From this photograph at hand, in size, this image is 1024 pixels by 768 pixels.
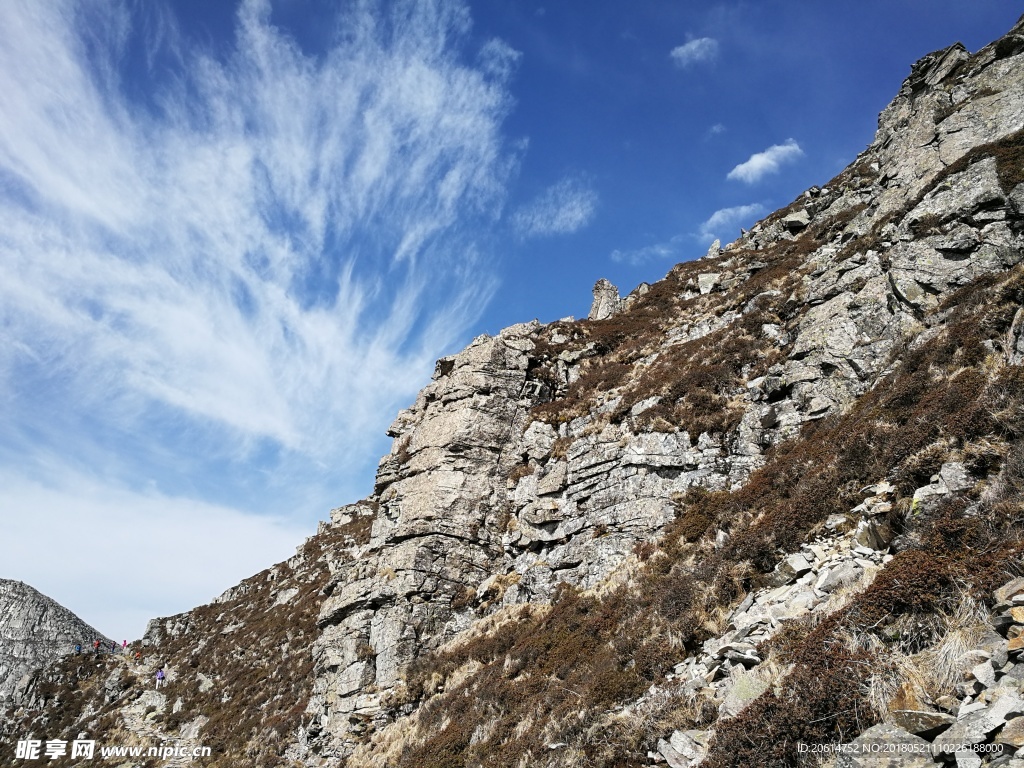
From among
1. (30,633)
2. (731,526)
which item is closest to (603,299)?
→ (731,526)

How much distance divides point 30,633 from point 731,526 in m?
72.3

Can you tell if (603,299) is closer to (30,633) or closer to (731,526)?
(731,526)

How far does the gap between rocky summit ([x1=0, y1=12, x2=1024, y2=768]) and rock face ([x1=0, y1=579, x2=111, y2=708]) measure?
18280 millimetres

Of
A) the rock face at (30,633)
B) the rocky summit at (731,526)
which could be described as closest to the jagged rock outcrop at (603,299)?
the rocky summit at (731,526)

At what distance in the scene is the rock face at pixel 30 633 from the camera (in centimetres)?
5170

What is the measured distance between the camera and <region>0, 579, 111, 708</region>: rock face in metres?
51.7

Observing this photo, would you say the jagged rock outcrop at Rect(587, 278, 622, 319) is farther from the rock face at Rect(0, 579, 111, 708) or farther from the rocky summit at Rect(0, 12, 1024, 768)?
the rock face at Rect(0, 579, 111, 708)

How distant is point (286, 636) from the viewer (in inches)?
1588

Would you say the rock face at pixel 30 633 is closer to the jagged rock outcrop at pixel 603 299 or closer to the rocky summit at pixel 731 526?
the rocky summit at pixel 731 526

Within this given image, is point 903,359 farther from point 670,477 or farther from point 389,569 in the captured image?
point 389,569

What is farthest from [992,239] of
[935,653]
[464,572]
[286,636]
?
[286,636]

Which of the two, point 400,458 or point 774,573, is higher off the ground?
point 400,458

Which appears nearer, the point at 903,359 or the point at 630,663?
the point at 630,663

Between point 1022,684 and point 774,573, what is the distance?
20.4ft
